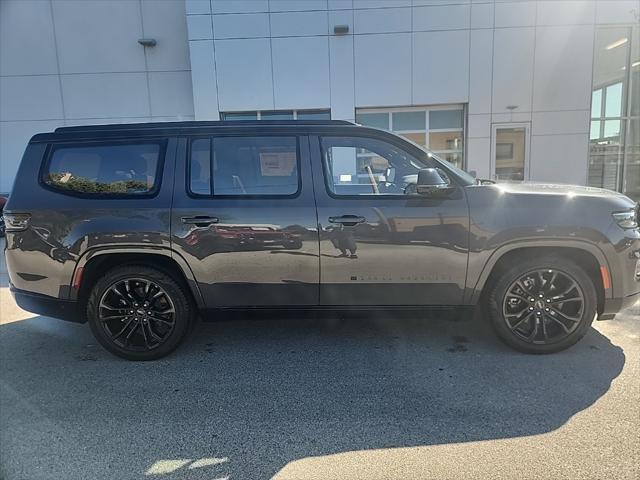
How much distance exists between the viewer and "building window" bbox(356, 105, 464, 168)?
1298cm

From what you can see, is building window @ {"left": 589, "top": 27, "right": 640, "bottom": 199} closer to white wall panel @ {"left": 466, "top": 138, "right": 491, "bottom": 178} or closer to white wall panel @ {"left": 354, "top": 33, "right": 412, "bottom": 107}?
white wall panel @ {"left": 466, "top": 138, "right": 491, "bottom": 178}

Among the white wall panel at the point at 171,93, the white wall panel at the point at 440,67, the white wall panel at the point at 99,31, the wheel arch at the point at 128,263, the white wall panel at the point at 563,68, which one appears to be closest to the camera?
→ the wheel arch at the point at 128,263

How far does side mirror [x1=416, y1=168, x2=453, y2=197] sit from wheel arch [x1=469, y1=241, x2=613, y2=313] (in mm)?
668

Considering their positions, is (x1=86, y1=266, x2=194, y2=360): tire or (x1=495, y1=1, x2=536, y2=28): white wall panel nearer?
(x1=86, y1=266, x2=194, y2=360): tire

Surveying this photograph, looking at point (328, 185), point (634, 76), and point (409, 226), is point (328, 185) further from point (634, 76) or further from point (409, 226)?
point (634, 76)

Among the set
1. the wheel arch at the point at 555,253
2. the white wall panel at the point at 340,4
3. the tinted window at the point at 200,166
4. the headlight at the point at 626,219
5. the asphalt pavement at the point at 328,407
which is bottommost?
the asphalt pavement at the point at 328,407

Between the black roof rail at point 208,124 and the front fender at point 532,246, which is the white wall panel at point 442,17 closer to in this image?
the black roof rail at point 208,124

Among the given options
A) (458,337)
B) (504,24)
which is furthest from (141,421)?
(504,24)

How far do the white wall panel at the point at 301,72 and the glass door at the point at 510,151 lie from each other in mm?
5132

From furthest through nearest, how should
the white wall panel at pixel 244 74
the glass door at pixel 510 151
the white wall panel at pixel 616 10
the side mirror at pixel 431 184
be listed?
the glass door at pixel 510 151 < the white wall panel at pixel 244 74 < the white wall panel at pixel 616 10 < the side mirror at pixel 431 184

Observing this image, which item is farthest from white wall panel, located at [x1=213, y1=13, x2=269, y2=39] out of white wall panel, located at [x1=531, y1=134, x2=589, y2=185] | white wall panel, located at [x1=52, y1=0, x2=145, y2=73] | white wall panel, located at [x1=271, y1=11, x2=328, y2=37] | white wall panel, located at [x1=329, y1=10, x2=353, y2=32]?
white wall panel, located at [x1=531, y1=134, x2=589, y2=185]

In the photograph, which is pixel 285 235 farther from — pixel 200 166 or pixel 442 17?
pixel 442 17

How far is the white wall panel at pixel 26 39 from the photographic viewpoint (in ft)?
45.9

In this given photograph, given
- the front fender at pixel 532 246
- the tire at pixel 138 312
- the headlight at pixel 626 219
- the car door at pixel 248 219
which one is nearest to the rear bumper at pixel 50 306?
the tire at pixel 138 312
